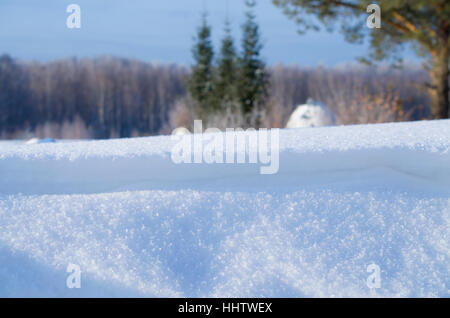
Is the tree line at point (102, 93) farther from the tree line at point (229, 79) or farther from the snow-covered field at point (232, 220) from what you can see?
the snow-covered field at point (232, 220)

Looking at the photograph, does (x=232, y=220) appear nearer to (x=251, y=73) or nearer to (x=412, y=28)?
(x=412, y=28)

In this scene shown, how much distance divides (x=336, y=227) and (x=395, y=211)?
0.48 ft

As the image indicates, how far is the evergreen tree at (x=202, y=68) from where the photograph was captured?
10742 millimetres

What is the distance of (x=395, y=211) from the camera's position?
36.1 inches

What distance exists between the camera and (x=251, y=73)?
Answer: 9625mm

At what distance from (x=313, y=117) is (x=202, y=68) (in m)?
4.86

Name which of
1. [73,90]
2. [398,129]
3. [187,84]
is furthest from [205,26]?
[73,90]

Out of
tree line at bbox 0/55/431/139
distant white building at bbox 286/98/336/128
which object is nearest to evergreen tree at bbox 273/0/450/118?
distant white building at bbox 286/98/336/128

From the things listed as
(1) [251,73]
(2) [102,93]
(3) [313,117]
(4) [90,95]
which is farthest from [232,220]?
(4) [90,95]

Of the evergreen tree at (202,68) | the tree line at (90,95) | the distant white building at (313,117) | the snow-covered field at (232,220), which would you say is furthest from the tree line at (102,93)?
the snow-covered field at (232,220)

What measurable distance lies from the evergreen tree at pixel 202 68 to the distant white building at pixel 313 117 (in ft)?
13.3

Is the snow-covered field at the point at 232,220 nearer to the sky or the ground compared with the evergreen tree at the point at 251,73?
nearer to the ground

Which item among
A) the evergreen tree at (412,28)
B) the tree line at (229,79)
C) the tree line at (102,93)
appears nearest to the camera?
the evergreen tree at (412,28)
